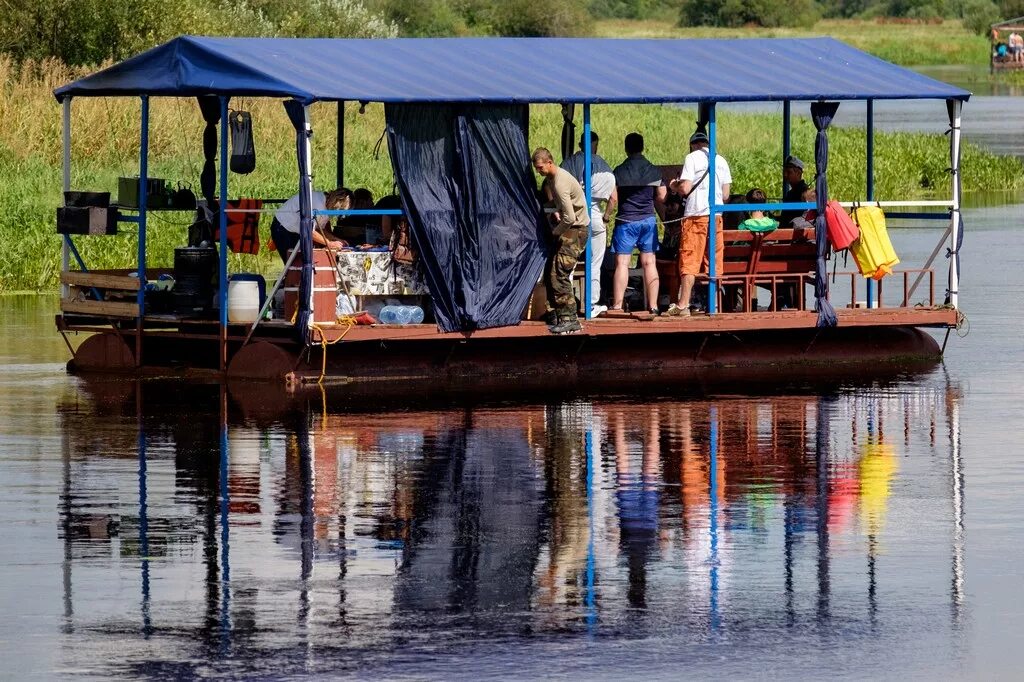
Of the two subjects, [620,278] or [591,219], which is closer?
[591,219]

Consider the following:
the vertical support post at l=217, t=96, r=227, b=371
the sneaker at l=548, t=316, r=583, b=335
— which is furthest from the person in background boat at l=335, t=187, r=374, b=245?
the sneaker at l=548, t=316, r=583, b=335

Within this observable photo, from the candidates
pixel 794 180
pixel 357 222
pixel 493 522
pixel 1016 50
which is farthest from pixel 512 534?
pixel 1016 50

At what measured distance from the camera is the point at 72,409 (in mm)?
16531

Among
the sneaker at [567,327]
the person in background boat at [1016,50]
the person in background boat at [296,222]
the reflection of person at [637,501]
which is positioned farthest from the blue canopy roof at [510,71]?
the person in background boat at [1016,50]

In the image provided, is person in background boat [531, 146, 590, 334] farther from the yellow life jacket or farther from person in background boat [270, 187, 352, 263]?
the yellow life jacket

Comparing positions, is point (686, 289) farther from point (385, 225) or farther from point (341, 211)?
point (341, 211)

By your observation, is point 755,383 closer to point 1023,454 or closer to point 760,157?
point 1023,454

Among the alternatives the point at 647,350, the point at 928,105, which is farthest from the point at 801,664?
the point at 928,105

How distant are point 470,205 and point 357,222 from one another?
204cm

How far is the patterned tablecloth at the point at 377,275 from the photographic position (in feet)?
59.8

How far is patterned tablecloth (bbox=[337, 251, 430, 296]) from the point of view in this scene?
59.8ft

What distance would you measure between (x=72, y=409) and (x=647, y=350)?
524 cm

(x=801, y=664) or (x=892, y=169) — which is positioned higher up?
(x=892, y=169)

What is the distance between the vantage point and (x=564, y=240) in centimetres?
1877
